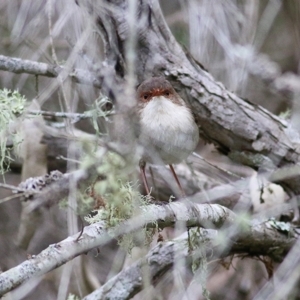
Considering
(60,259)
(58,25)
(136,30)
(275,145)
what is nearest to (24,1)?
(58,25)

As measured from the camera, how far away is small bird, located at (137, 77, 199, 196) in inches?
131

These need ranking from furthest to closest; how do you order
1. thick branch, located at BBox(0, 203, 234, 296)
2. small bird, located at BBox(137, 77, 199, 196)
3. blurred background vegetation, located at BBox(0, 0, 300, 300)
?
blurred background vegetation, located at BBox(0, 0, 300, 300), small bird, located at BBox(137, 77, 199, 196), thick branch, located at BBox(0, 203, 234, 296)

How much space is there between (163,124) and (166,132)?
2.1 inches

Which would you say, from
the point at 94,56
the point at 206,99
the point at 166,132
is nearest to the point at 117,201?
the point at 166,132

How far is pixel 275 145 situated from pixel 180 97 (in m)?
0.80

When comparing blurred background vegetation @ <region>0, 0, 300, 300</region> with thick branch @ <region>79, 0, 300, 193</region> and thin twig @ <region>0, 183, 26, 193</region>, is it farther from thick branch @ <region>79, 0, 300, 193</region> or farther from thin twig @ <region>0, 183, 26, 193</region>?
thin twig @ <region>0, 183, 26, 193</region>

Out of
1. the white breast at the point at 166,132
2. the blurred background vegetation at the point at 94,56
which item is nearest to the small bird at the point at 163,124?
the white breast at the point at 166,132

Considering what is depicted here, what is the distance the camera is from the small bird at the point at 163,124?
131 inches

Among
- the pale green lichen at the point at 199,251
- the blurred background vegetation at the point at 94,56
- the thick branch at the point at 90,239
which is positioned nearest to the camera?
the thick branch at the point at 90,239

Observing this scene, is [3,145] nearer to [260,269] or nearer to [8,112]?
[8,112]

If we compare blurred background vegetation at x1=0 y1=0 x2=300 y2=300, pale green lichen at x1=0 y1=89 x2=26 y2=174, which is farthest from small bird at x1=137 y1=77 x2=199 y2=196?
pale green lichen at x1=0 y1=89 x2=26 y2=174

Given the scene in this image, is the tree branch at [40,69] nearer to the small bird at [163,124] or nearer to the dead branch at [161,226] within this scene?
the small bird at [163,124]

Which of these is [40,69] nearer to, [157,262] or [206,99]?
[206,99]

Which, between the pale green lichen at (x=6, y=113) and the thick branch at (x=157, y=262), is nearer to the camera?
the pale green lichen at (x=6, y=113)
